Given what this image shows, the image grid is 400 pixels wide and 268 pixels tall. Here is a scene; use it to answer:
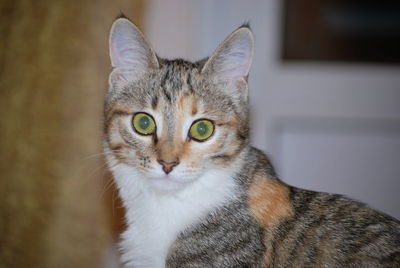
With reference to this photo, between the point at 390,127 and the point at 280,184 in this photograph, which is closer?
the point at 280,184

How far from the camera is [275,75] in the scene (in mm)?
3252

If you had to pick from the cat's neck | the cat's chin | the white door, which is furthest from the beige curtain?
the white door

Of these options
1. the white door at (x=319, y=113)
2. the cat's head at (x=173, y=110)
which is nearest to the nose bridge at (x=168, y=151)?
the cat's head at (x=173, y=110)

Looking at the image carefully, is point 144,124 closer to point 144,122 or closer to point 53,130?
point 144,122

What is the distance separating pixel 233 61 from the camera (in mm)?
1559

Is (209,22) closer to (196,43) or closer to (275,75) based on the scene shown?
(196,43)

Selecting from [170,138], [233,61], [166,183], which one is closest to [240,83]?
[233,61]

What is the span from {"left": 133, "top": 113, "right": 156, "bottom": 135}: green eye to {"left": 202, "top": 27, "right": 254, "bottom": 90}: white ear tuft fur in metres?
0.28

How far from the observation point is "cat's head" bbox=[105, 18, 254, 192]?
1.44 m

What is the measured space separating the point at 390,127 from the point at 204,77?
227 cm

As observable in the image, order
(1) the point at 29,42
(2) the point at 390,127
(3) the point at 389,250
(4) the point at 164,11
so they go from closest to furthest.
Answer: (3) the point at 389,250 → (1) the point at 29,42 → (4) the point at 164,11 → (2) the point at 390,127

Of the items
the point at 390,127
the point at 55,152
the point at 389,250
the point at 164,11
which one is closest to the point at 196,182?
the point at 389,250

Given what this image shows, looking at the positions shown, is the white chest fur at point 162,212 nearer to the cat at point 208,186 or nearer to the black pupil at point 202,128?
the cat at point 208,186

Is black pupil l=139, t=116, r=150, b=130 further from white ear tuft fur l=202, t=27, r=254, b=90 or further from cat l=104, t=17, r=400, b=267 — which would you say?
white ear tuft fur l=202, t=27, r=254, b=90
